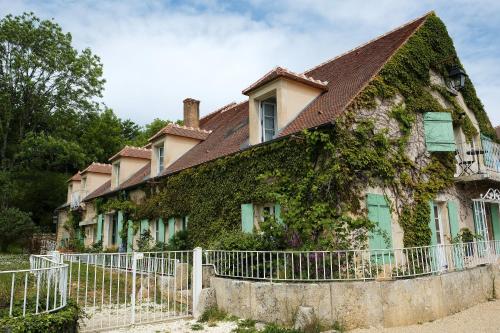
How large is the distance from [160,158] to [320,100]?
8.64 metres

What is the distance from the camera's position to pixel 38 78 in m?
29.6

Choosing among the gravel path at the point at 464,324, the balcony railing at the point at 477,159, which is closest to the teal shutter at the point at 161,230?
the gravel path at the point at 464,324

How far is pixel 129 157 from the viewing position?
70.9 ft

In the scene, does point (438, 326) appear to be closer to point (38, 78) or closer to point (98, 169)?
point (98, 169)

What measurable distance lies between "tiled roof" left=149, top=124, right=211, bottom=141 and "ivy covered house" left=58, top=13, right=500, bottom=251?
0.09m

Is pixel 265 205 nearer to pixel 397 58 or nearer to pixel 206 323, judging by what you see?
pixel 206 323

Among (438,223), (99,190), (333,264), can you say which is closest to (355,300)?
(333,264)

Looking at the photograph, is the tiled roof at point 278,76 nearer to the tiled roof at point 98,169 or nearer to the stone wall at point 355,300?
the stone wall at point 355,300

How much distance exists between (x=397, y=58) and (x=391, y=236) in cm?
557

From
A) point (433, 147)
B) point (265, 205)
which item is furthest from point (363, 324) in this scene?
point (433, 147)

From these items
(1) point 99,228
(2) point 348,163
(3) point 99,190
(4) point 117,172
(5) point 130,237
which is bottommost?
(5) point 130,237

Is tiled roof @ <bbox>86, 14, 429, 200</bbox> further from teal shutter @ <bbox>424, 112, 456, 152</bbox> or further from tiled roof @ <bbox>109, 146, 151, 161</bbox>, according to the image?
teal shutter @ <bbox>424, 112, 456, 152</bbox>

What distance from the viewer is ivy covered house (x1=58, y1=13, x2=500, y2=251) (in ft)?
33.3

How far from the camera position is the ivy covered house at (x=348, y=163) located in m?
10.2
